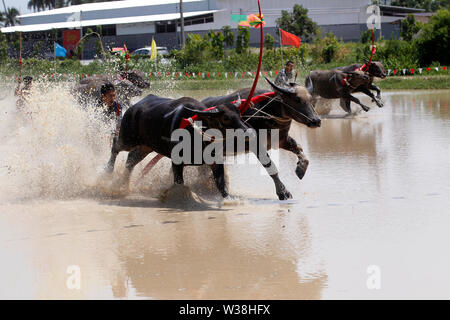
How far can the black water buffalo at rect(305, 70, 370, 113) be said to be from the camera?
1630cm

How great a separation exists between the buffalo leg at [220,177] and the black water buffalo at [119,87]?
4441 millimetres

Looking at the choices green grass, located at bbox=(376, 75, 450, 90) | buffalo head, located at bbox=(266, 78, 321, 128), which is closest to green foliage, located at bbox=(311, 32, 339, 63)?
green grass, located at bbox=(376, 75, 450, 90)

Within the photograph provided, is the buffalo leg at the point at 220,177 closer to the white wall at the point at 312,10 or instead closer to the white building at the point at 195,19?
the white building at the point at 195,19

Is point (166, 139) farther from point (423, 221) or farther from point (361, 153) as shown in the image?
point (361, 153)

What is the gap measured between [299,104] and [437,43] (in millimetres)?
23473

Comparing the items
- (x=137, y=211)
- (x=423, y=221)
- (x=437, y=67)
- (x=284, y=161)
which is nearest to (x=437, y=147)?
(x=284, y=161)

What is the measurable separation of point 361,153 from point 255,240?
17.9 feet

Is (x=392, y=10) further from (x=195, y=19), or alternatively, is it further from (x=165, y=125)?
(x=165, y=125)

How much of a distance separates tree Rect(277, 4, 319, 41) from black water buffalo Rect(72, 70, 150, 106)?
3669cm

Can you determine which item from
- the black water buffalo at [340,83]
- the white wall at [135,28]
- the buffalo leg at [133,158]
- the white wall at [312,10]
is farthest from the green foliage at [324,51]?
the buffalo leg at [133,158]

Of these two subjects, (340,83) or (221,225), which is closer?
(221,225)

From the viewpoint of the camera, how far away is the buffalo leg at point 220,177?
26.2ft

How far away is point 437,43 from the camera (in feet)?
96.2

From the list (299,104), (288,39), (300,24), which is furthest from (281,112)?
(300,24)
